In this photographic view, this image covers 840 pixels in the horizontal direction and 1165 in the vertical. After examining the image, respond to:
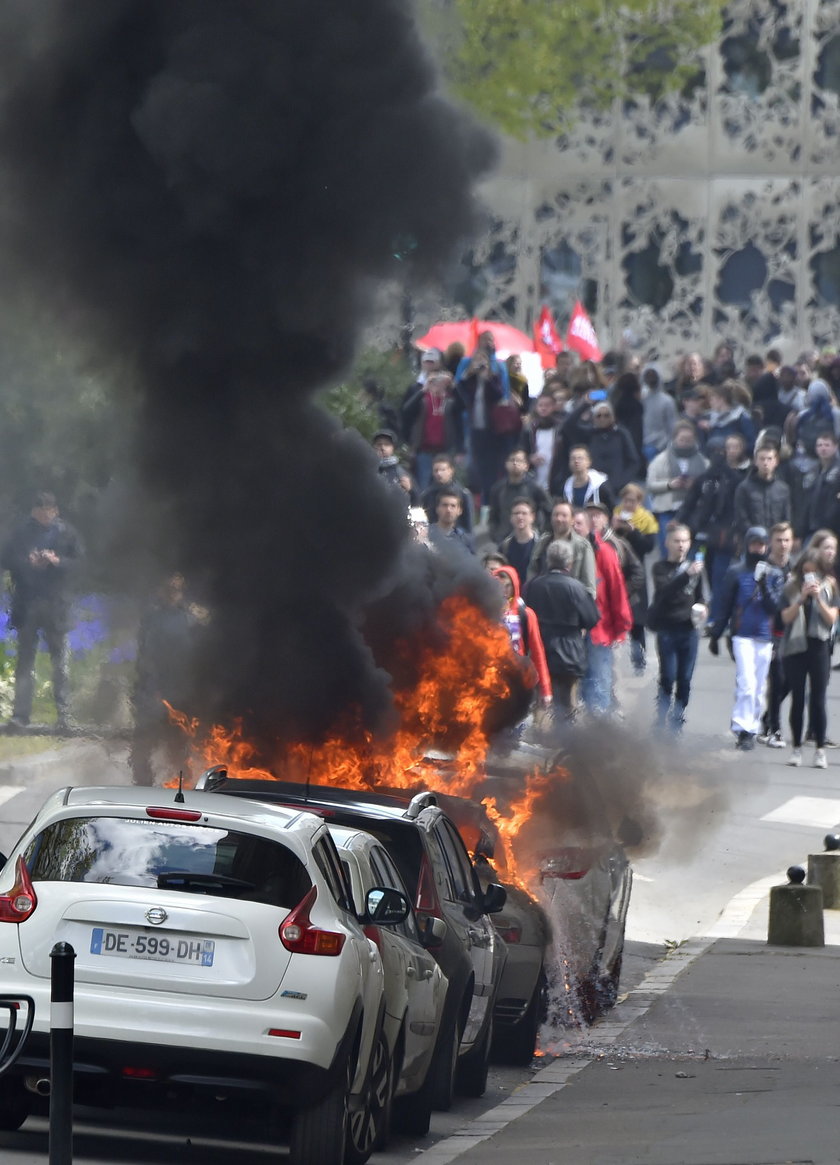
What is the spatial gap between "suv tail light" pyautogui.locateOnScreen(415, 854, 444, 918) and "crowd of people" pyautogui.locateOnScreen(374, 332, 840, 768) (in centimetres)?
673

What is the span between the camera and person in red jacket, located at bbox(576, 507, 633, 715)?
19.7m

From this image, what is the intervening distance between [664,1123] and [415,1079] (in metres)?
0.95

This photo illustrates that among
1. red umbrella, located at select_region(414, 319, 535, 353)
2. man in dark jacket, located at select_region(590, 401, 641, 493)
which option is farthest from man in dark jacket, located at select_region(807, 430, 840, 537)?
red umbrella, located at select_region(414, 319, 535, 353)

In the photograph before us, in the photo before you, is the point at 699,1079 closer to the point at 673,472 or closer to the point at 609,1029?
the point at 609,1029

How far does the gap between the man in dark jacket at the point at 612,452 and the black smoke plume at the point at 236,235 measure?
10370 millimetres

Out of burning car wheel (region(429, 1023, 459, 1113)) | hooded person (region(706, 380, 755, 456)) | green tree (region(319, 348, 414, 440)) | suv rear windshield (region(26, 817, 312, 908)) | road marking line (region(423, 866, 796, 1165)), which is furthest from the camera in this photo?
hooded person (region(706, 380, 755, 456))

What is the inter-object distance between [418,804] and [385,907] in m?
1.60

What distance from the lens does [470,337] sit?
29.5m

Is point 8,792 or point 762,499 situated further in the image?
point 762,499

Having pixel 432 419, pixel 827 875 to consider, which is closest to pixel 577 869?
pixel 827 875

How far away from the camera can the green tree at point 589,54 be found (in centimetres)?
3494

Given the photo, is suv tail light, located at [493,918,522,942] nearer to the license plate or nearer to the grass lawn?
the license plate

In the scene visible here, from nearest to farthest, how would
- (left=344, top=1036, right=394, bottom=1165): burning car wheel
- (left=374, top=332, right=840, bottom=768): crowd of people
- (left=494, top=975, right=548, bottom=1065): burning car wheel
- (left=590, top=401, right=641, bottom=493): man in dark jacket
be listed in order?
(left=344, top=1036, right=394, bottom=1165): burning car wheel, (left=494, top=975, right=548, bottom=1065): burning car wheel, (left=374, top=332, right=840, bottom=768): crowd of people, (left=590, top=401, right=641, bottom=493): man in dark jacket

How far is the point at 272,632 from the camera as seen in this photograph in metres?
13.7
